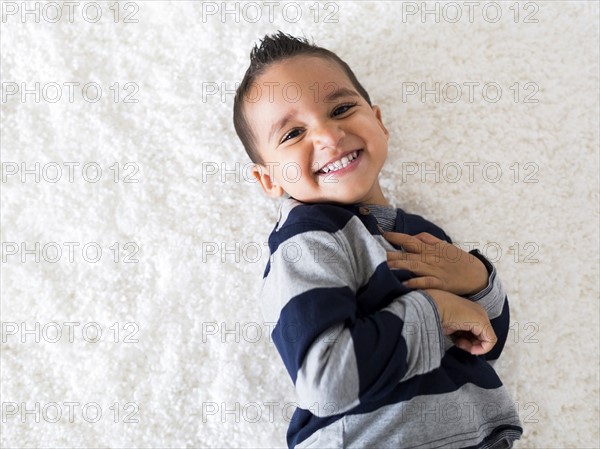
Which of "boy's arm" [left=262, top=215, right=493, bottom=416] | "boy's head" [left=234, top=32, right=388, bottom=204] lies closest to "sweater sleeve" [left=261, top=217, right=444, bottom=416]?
"boy's arm" [left=262, top=215, right=493, bottom=416]

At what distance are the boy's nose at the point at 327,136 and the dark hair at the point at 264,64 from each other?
14cm

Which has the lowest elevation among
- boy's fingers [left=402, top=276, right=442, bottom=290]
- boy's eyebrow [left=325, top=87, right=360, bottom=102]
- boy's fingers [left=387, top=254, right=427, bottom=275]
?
boy's fingers [left=402, top=276, right=442, bottom=290]

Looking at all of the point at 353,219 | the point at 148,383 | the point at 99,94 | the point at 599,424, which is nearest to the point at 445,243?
the point at 353,219

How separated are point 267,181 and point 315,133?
16 cm

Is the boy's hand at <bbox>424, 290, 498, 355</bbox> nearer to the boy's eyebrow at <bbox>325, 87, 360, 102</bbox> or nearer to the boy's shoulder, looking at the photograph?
the boy's shoulder

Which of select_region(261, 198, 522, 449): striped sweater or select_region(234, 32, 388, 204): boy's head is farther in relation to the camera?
select_region(234, 32, 388, 204): boy's head

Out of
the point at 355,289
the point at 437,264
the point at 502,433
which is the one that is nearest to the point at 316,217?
the point at 355,289

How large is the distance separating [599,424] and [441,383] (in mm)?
393

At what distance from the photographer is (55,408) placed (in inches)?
43.0

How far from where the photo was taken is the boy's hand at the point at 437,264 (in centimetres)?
99

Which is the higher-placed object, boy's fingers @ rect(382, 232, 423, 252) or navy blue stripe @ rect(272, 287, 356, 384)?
boy's fingers @ rect(382, 232, 423, 252)

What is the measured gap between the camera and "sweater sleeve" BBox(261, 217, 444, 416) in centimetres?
84

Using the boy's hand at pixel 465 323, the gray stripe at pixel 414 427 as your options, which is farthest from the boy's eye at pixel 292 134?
the gray stripe at pixel 414 427

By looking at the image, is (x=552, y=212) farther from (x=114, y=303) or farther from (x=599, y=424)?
(x=114, y=303)
